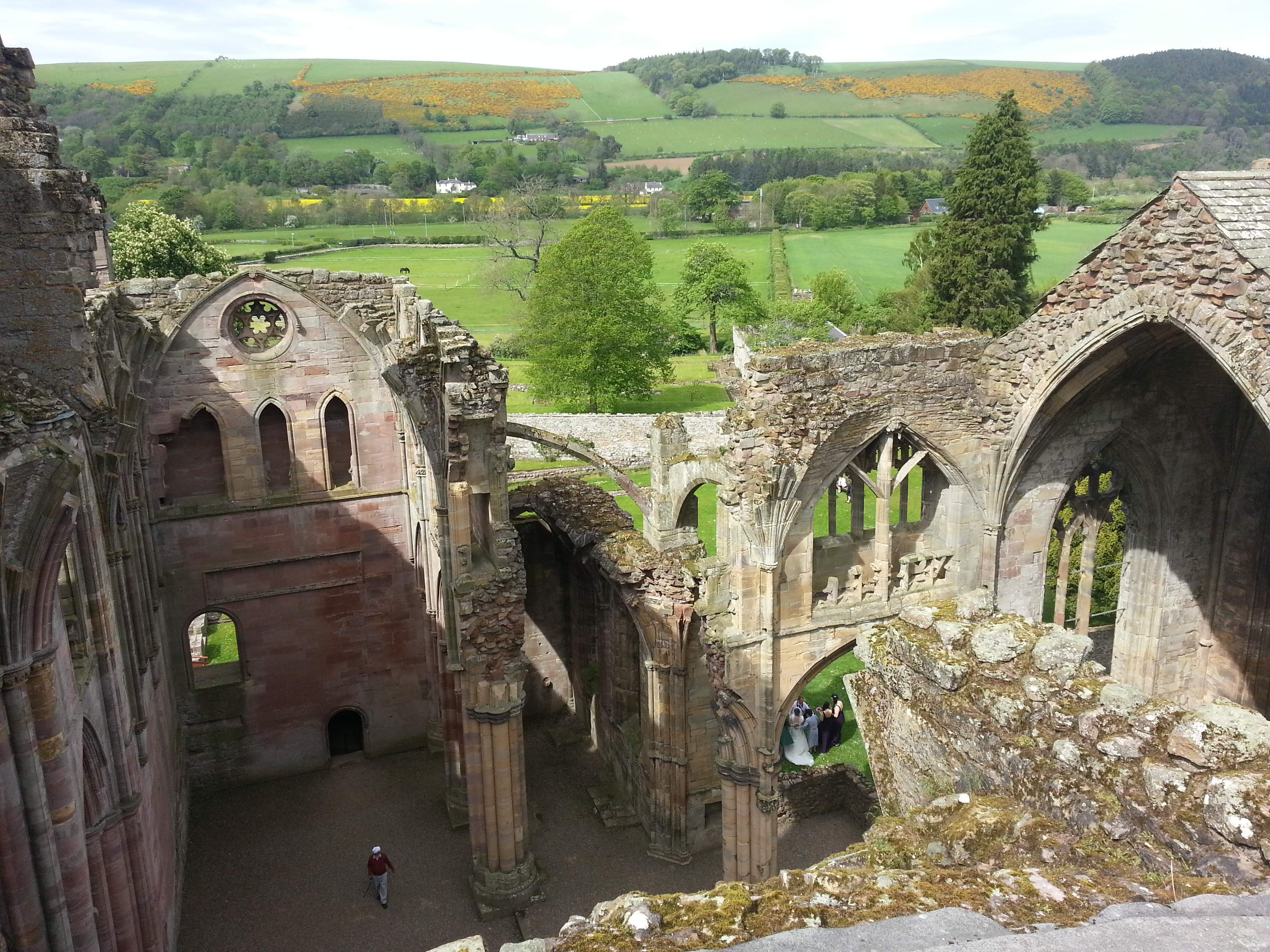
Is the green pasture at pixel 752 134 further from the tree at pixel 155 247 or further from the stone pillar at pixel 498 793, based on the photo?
the stone pillar at pixel 498 793

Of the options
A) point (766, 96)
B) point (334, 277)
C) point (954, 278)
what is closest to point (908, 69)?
point (766, 96)

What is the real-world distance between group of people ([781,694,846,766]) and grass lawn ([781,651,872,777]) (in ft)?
0.39

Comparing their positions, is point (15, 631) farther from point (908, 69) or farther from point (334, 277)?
point (908, 69)

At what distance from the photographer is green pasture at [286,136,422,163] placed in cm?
12519

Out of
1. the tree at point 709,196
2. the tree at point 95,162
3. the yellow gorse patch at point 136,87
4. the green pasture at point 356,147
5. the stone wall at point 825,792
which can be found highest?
the yellow gorse patch at point 136,87

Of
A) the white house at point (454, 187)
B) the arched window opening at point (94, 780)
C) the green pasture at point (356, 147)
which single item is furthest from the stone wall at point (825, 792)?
the green pasture at point (356, 147)

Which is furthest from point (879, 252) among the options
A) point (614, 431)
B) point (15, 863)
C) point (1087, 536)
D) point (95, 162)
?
point (15, 863)

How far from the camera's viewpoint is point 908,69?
179 m

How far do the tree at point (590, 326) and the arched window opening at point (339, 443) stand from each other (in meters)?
26.9

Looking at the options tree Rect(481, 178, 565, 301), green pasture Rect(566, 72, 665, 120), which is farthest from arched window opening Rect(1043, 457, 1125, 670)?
green pasture Rect(566, 72, 665, 120)

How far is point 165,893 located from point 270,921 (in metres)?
1.94

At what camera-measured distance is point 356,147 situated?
434 feet

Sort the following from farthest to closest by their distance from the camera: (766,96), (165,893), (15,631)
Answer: (766,96) → (165,893) → (15,631)

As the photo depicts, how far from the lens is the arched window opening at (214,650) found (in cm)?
1755
